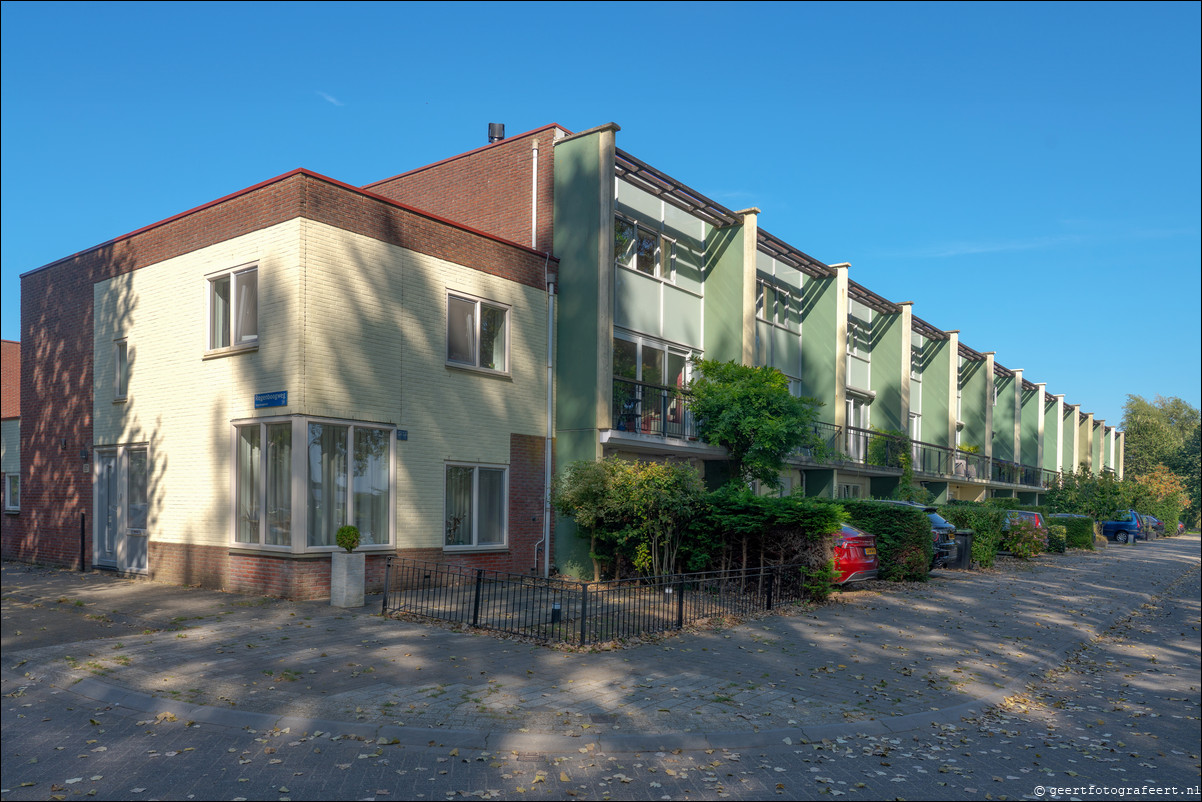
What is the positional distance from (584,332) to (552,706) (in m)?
12.1

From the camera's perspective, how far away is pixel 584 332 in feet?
63.5

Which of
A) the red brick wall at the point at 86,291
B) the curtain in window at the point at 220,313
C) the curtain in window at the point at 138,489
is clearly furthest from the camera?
the curtain in window at the point at 138,489

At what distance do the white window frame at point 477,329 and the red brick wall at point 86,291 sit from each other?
2.33 feet

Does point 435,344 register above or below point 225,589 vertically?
above

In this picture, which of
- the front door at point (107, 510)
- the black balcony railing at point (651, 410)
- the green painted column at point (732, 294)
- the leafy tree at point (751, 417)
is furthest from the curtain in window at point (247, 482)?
the green painted column at point (732, 294)

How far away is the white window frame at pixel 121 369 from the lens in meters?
18.3

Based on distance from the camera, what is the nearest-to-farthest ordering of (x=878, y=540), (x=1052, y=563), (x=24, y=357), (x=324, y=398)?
(x=324, y=398)
(x=878, y=540)
(x=24, y=357)
(x=1052, y=563)

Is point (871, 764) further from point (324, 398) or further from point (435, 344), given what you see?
point (435, 344)

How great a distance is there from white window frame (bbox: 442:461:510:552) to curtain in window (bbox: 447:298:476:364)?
2.09 metres

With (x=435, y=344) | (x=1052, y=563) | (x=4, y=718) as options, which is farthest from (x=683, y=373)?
(x=4, y=718)

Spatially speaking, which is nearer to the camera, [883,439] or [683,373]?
[683,373]

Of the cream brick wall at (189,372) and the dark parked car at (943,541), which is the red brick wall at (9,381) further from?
the dark parked car at (943,541)

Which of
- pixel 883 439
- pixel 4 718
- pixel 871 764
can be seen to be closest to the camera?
pixel 871 764

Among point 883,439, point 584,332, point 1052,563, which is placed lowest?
point 1052,563
